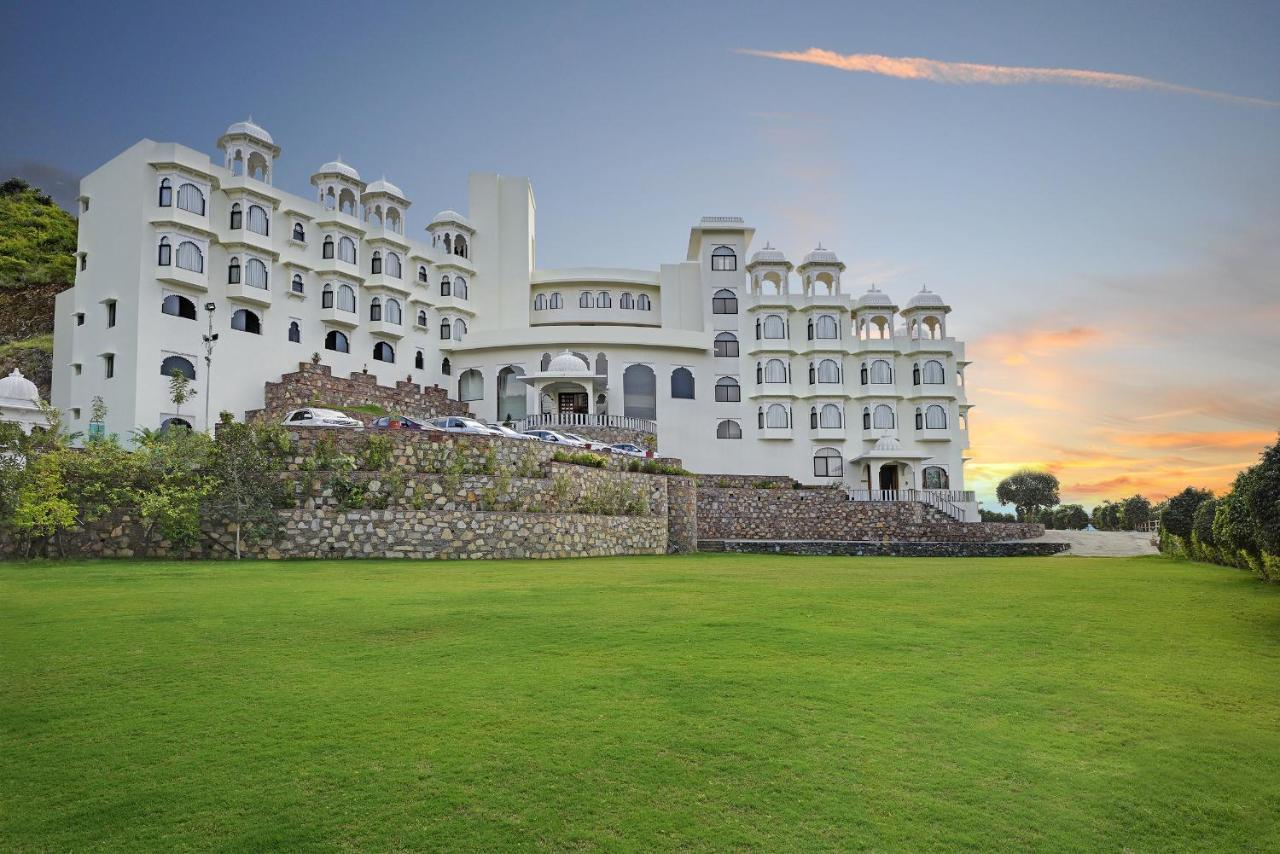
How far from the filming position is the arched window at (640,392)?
47.0m

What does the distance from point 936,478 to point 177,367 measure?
38733mm

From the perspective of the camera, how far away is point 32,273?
150ft

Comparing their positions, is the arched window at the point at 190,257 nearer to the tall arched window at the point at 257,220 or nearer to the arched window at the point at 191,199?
the arched window at the point at 191,199

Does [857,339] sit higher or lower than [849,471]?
higher

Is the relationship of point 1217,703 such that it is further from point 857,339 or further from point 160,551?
point 857,339

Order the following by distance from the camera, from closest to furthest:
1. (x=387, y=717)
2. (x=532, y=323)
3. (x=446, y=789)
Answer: (x=446, y=789) < (x=387, y=717) < (x=532, y=323)

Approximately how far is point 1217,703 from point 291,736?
733 centimetres

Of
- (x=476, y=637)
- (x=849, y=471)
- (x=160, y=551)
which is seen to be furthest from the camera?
(x=849, y=471)

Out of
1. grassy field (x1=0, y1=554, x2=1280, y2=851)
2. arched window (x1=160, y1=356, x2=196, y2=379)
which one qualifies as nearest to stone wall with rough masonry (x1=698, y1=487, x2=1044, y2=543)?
arched window (x1=160, y1=356, x2=196, y2=379)

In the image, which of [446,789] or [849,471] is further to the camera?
[849,471]

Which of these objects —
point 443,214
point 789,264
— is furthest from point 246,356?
point 789,264

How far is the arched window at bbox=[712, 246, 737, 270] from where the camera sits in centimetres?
5188

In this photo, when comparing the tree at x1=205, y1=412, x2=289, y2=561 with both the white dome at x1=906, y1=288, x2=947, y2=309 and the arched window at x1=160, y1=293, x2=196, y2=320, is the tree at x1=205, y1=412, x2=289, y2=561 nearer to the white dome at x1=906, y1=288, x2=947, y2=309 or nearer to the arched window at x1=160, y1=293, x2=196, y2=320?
the arched window at x1=160, y1=293, x2=196, y2=320

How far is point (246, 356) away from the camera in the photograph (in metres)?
36.8
